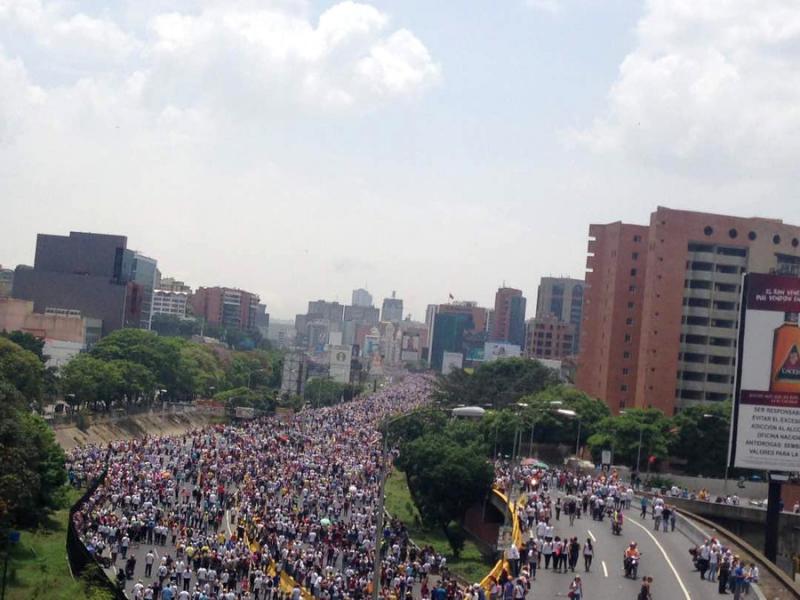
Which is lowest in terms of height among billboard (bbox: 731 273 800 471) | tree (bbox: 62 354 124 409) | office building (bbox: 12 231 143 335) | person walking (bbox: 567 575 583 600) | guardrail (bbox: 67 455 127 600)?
guardrail (bbox: 67 455 127 600)

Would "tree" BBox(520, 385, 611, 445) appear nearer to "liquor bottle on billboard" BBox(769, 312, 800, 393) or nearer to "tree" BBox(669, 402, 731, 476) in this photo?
"tree" BBox(669, 402, 731, 476)

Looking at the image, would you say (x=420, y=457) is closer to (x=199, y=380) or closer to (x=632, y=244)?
(x=632, y=244)

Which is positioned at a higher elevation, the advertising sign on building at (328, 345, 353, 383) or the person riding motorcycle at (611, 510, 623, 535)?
the advertising sign on building at (328, 345, 353, 383)

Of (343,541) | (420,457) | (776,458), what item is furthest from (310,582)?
(420,457)

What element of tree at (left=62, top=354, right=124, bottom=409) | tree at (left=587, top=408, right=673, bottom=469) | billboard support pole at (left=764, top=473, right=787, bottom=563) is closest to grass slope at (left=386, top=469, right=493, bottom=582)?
billboard support pole at (left=764, top=473, right=787, bottom=563)

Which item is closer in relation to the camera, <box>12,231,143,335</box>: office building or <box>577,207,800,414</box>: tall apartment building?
<box>577,207,800,414</box>: tall apartment building

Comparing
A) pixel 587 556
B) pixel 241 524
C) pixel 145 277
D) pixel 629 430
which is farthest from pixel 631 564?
pixel 145 277
